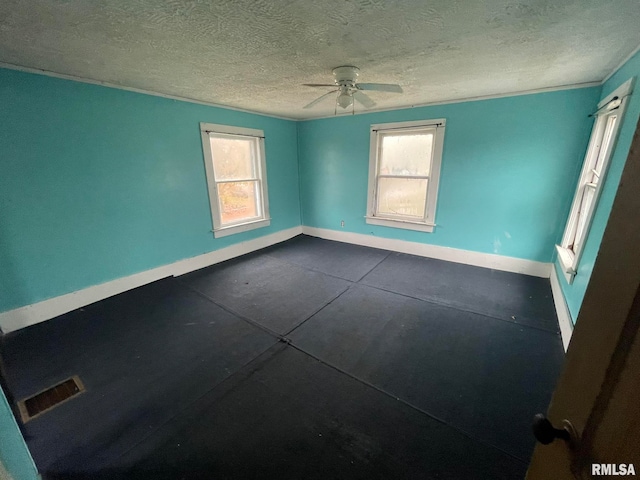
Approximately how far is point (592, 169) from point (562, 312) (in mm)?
1483

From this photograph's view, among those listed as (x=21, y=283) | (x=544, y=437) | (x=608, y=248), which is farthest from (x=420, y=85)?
(x=21, y=283)

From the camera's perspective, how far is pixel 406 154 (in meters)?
4.01

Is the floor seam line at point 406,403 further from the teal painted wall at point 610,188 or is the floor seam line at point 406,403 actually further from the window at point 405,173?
the window at point 405,173

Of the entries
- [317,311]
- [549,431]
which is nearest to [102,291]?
[317,311]

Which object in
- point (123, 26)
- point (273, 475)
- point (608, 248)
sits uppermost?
point (123, 26)

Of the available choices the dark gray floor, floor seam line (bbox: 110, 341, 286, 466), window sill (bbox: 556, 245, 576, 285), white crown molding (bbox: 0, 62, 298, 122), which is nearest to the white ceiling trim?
white crown molding (bbox: 0, 62, 298, 122)

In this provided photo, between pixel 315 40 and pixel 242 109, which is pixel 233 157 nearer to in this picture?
pixel 242 109

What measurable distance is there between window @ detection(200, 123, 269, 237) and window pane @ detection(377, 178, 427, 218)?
206 centimetres

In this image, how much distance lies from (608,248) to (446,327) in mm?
2094

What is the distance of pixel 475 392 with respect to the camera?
172 centimetres

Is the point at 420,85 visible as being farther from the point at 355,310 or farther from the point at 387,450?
the point at 387,450

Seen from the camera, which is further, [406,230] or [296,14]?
[406,230]

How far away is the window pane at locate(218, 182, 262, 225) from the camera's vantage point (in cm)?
400

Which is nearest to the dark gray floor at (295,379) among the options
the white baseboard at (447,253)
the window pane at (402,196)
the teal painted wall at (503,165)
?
the white baseboard at (447,253)
